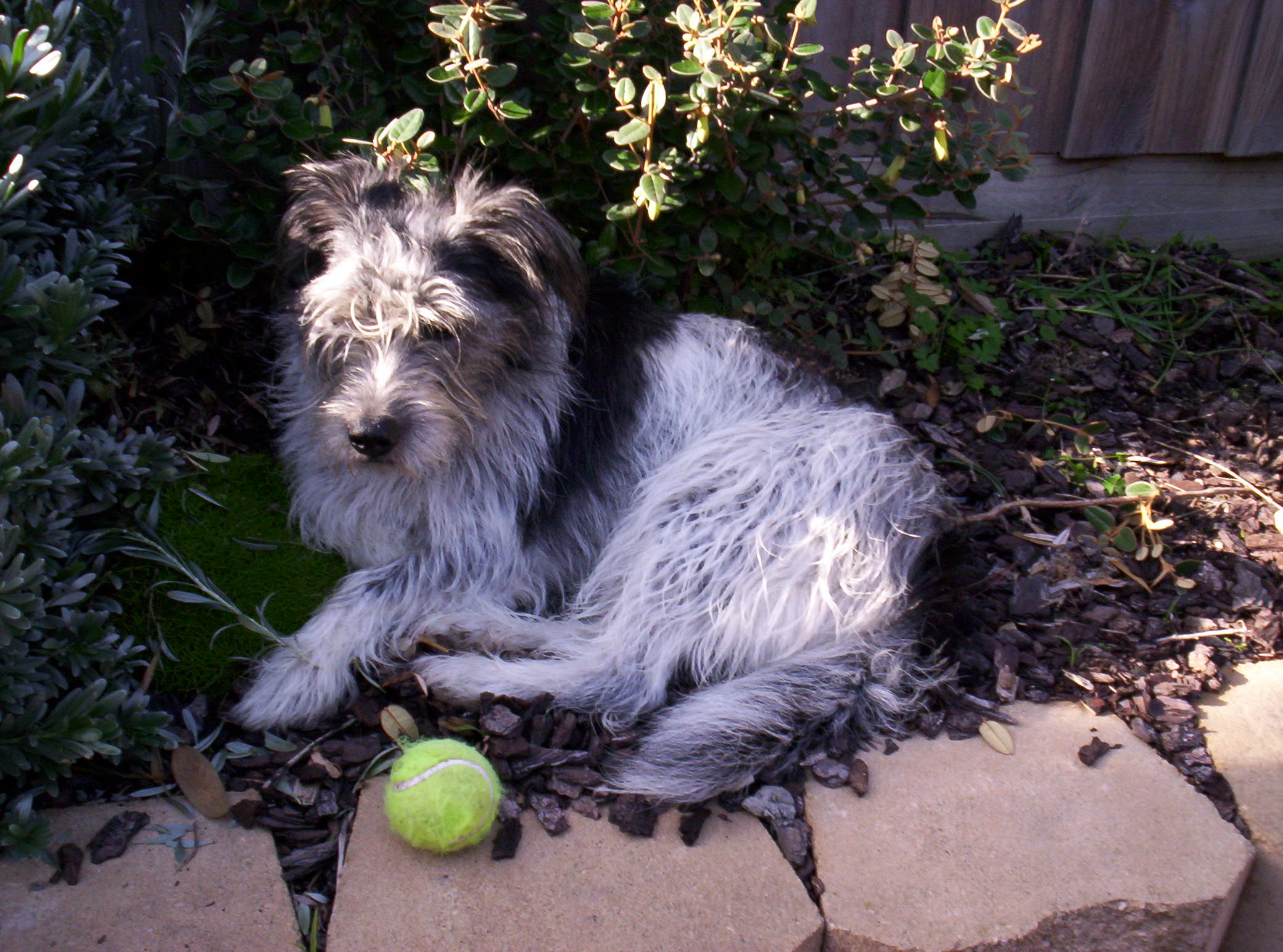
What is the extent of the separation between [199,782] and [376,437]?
93 cm

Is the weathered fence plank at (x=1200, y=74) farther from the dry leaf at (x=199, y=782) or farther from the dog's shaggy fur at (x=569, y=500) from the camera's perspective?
the dry leaf at (x=199, y=782)

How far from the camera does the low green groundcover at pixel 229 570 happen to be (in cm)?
276

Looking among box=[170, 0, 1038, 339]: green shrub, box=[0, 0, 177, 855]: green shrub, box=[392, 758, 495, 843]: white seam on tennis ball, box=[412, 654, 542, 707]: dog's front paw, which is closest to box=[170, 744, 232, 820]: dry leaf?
box=[0, 0, 177, 855]: green shrub

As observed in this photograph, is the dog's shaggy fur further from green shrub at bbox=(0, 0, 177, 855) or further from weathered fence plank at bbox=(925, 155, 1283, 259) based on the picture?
weathered fence plank at bbox=(925, 155, 1283, 259)

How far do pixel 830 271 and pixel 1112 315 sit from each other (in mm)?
1330

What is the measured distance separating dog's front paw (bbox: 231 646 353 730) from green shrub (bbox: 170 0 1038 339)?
4.52ft

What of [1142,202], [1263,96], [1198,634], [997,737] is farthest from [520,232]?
[1263,96]

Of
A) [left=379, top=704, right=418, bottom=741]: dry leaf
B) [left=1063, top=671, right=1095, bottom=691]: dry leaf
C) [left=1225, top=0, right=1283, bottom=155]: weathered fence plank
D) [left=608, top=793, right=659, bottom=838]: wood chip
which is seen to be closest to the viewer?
[left=608, top=793, right=659, bottom=838]: wood chip

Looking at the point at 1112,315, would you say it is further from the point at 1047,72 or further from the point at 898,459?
the point at 898,459

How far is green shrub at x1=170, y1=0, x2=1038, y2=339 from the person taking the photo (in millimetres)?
3055

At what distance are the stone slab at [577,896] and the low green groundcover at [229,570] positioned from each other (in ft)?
2.39

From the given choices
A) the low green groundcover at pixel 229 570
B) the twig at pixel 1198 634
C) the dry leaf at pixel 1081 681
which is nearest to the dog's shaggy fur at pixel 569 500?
the low green groundcover at pixel 229 570

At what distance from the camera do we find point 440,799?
214 cm

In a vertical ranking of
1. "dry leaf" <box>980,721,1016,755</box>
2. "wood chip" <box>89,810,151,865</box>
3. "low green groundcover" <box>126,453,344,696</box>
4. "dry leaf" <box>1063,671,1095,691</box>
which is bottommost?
"dry leaf" <box>1063,671,1095,691</box>
